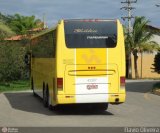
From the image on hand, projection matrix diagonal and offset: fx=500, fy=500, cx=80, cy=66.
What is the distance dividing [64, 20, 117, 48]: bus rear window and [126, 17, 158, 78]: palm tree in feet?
121

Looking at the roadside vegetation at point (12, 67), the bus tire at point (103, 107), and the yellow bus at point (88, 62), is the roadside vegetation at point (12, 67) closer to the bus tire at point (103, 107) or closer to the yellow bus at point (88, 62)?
the bus tire at point (103, 107)

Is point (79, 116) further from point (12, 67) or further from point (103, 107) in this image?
point (12, 67)

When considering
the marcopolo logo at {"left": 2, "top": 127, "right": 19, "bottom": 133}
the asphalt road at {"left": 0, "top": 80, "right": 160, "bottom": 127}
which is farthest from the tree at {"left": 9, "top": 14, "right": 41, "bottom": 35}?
the marcopolo logo at {"left": 2, "top": 127, "right": 19, "bottom": 133}

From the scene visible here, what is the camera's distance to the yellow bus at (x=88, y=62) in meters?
16.6

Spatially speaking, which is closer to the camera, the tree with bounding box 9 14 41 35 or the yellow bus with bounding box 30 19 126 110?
the yellow bus with bounding box 30 19 126 110

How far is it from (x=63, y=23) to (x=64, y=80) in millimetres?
1920

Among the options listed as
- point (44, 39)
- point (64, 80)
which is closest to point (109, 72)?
point (64, 80)

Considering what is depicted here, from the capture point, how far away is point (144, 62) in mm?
56438

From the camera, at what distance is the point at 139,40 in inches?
2135

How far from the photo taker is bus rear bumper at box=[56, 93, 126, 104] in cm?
1655

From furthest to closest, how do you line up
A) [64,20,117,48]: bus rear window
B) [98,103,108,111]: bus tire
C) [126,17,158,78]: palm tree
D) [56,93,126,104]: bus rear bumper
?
[126,17,158,78]: palm tree
[98,103,108,111]: bus tire
[64,20,117,48]: bus rear window
[56,93,126,104]: bus rear bumper

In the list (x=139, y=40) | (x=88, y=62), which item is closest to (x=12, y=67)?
(x=88, y=62)

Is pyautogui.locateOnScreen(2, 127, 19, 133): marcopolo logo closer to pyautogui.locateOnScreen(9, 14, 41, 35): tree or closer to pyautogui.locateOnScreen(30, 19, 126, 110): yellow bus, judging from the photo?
pyautogui.locateOnScreen(30, 19, 126, 110): yellow bus

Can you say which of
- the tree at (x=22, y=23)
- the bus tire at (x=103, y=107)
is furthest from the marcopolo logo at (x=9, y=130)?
the tree at (x=22, y=23)
